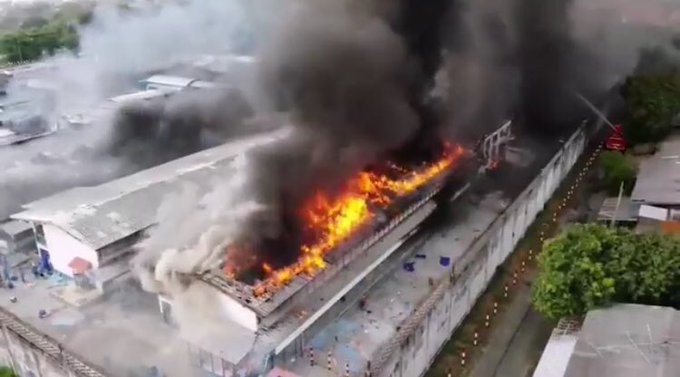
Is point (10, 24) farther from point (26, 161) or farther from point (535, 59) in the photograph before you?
point (535, 59)

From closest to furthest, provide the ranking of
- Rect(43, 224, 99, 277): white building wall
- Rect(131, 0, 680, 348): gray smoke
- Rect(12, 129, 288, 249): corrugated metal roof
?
1. Rect(131, 0, 680, 348): gray smoke
2. Rect(43, 224, 99, 277): white building wall
3. Rect(12, 129, 288, 249): corrugated metal roof

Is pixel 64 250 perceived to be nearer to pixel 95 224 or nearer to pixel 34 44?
pixel 95 224

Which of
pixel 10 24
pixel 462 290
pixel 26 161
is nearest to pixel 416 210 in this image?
pixel 462 290

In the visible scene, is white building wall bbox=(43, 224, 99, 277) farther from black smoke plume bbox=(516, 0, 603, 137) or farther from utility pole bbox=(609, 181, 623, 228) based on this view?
black smoke plume bbox=(516, 0, 603, 137)

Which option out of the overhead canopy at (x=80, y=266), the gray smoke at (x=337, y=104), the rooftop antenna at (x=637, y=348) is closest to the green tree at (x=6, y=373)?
the gray smoke at (x=337, y=104)

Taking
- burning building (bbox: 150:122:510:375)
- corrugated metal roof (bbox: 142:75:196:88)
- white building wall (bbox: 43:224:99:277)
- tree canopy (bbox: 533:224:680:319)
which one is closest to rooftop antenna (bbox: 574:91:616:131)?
burning building (bbox: 150:122:510:375)

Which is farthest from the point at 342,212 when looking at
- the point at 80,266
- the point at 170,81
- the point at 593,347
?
the point at 170,81
